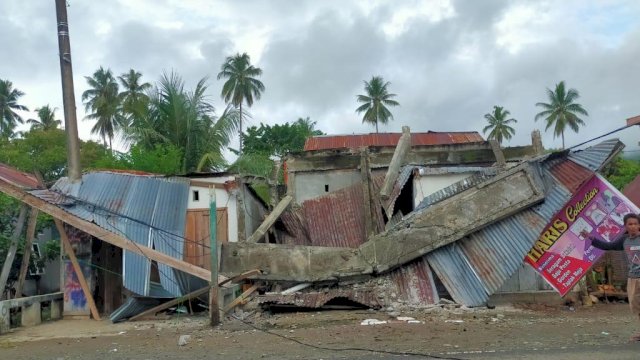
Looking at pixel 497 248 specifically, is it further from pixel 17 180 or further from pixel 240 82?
pixel 240 82

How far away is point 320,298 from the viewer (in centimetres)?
1120

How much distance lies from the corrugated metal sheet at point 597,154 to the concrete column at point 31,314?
12.1 meters

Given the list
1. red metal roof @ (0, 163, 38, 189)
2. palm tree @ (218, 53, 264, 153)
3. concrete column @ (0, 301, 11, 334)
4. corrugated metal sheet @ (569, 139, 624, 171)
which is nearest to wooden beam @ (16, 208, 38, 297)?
red metal roof @ (0, 163, 38, 189)

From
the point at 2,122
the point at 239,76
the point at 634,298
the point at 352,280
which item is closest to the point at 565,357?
the point at 634,298

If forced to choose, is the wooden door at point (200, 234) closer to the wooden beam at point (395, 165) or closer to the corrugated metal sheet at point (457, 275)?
the wooden beam at point (395, 165)

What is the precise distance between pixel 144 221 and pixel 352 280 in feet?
16.2

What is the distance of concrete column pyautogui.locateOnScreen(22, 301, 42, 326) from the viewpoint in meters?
11.7

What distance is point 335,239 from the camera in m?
13.7

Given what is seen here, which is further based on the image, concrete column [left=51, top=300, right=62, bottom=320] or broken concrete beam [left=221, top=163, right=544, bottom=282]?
concrete column [left=51, top=300, right=62, bottom=320]

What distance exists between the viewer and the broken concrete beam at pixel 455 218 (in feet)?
37.6

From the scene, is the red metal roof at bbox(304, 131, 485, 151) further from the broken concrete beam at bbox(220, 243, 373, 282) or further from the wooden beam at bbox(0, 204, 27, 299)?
the wooden beam at bbox(0, 204, 27, 299)

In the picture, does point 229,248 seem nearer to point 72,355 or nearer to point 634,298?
point 72,355

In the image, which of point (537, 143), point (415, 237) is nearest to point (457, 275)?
point (415, 237)

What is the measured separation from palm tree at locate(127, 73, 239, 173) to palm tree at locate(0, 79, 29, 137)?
1059 inches
